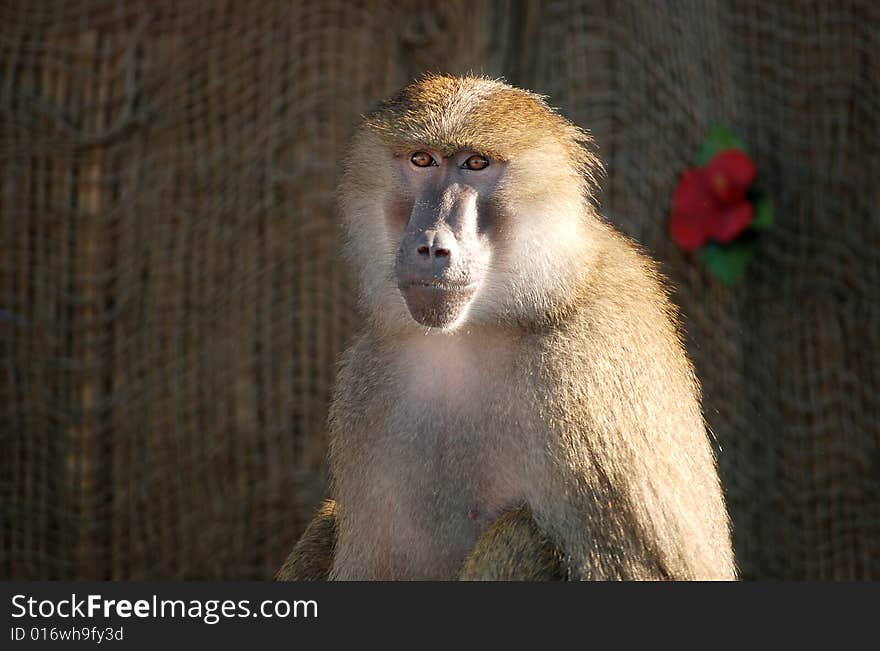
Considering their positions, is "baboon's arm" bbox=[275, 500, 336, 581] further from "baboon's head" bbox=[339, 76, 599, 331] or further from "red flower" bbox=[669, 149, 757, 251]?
"red flower" bbox=[669, 149, 757, 251]

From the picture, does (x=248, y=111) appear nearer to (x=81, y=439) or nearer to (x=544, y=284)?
(x=81, y=439)

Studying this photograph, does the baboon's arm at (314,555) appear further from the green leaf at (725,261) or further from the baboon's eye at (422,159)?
the green leaf at (725,261)

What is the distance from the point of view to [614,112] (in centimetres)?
491

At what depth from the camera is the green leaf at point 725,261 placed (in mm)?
4871

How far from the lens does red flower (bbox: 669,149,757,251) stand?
190 inches

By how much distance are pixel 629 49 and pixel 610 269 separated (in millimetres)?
1835

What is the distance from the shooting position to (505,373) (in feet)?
10.5

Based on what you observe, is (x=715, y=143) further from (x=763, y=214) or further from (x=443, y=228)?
(x=443, y=228)

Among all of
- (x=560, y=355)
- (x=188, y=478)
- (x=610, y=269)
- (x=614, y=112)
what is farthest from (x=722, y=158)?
(x=188, y=478)

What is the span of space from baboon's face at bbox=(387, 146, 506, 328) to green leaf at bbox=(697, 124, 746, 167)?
1914 mm

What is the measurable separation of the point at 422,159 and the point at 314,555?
122 centimetres

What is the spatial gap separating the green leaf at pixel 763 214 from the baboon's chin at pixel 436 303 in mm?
2182

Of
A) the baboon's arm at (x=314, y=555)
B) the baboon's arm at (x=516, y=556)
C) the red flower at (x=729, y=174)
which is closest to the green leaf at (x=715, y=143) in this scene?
the red flower at (x=729, y=174)

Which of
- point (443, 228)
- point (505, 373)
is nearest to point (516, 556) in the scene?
point (505, 373)
